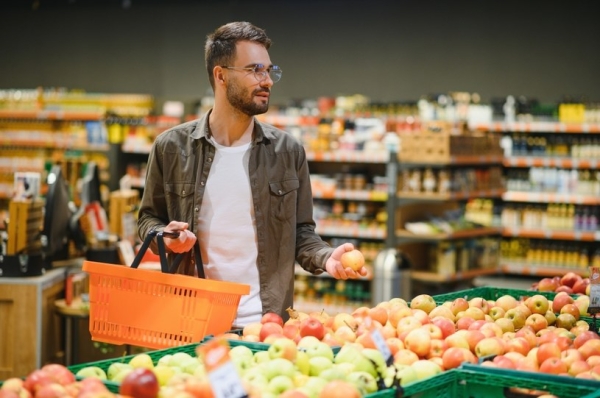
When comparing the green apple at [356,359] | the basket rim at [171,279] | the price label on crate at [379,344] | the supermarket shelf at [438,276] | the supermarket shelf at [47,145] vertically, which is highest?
the supermarket shelf at [47,145]

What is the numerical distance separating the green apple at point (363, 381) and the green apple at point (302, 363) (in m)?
0.14

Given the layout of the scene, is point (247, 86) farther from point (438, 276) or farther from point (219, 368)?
point (438, 276)

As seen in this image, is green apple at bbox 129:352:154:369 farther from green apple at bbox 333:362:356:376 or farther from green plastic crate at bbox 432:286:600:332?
green plastic crate at bbox 432:286:600:332

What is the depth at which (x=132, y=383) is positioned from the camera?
1953mm

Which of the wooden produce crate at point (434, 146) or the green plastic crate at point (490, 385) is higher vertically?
the wooden produce crate at point (434, 146)

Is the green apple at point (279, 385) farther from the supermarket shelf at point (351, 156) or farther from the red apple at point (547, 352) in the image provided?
the supermarket shelf at point (351, 156)

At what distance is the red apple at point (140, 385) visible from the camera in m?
1.95

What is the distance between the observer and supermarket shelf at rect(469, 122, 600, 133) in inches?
364

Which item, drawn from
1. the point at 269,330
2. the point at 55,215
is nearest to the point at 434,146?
the point at 55,215

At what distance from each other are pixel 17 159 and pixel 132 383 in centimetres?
1027

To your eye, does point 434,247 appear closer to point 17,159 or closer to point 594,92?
point 594,92

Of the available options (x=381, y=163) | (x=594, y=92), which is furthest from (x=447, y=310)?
(x=594, y=92)

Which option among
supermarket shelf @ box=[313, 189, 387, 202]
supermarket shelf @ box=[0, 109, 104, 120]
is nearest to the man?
supermarket shelf @ box=[313, 189, 387, 202]

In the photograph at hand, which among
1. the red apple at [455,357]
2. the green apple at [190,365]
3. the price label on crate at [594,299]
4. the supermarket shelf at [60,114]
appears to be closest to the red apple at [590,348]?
the red apple at [455,357]
